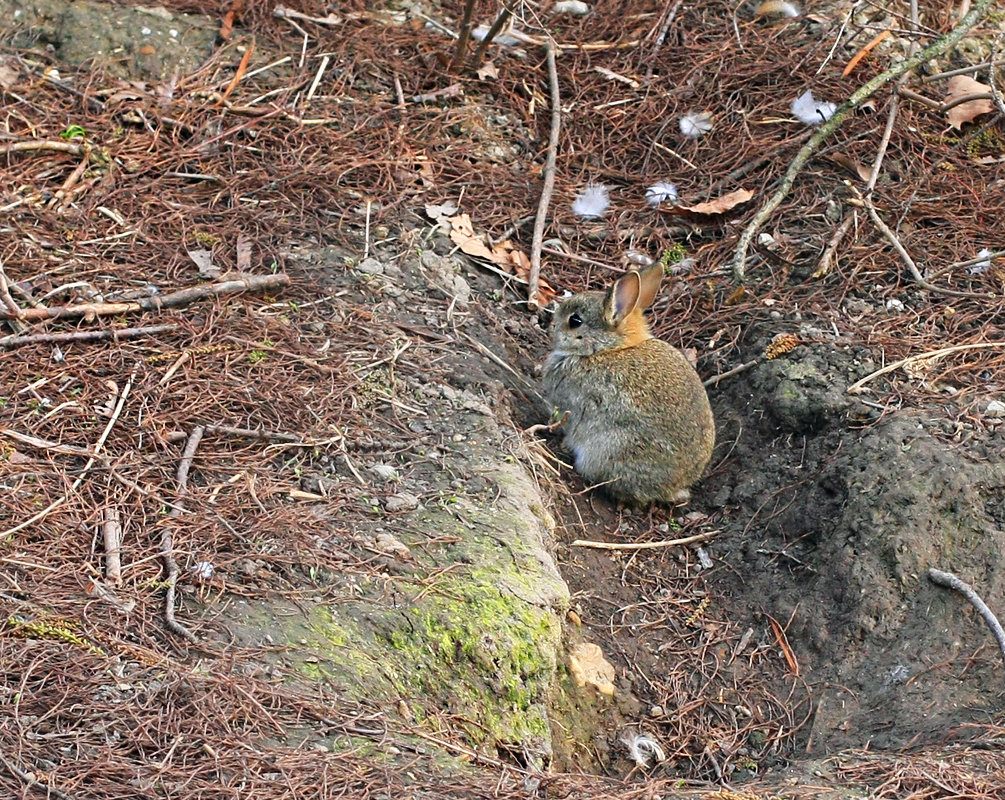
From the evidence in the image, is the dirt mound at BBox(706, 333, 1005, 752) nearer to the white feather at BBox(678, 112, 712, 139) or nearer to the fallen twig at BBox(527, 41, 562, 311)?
the fallen twig at BBox(527, 41, 562, 311)

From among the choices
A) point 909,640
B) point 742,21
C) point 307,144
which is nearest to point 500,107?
point 307,144

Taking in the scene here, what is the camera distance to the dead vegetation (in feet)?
11.6

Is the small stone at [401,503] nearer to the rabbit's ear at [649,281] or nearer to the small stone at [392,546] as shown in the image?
the small stone at [392,546]

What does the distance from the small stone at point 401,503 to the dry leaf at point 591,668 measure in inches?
35.1

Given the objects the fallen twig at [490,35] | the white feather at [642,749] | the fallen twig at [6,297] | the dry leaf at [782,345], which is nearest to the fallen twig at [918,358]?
the dry leaf at [782,345]

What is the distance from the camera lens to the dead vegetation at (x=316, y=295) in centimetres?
354

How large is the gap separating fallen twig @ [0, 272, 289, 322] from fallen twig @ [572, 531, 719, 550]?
1933 mm

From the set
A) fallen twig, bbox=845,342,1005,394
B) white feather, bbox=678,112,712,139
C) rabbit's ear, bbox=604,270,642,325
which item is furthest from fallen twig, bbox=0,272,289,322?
white feather, bbox=678,112,712,139

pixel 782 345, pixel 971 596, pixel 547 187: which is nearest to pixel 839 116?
pixel 782 345

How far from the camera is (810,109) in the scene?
718cm

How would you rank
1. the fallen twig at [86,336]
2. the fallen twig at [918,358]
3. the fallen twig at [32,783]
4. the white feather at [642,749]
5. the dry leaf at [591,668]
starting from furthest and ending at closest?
1. the fallen twig at [918,358]
2. the fallen twig at [86,336]
3. the dry leaf at [591,668]
4. the white feather at [642,749]
5. the fallen twig at [32,783]

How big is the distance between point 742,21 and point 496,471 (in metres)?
4.35

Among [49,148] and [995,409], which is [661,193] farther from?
[49,148]

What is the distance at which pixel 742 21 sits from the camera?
7.79m
